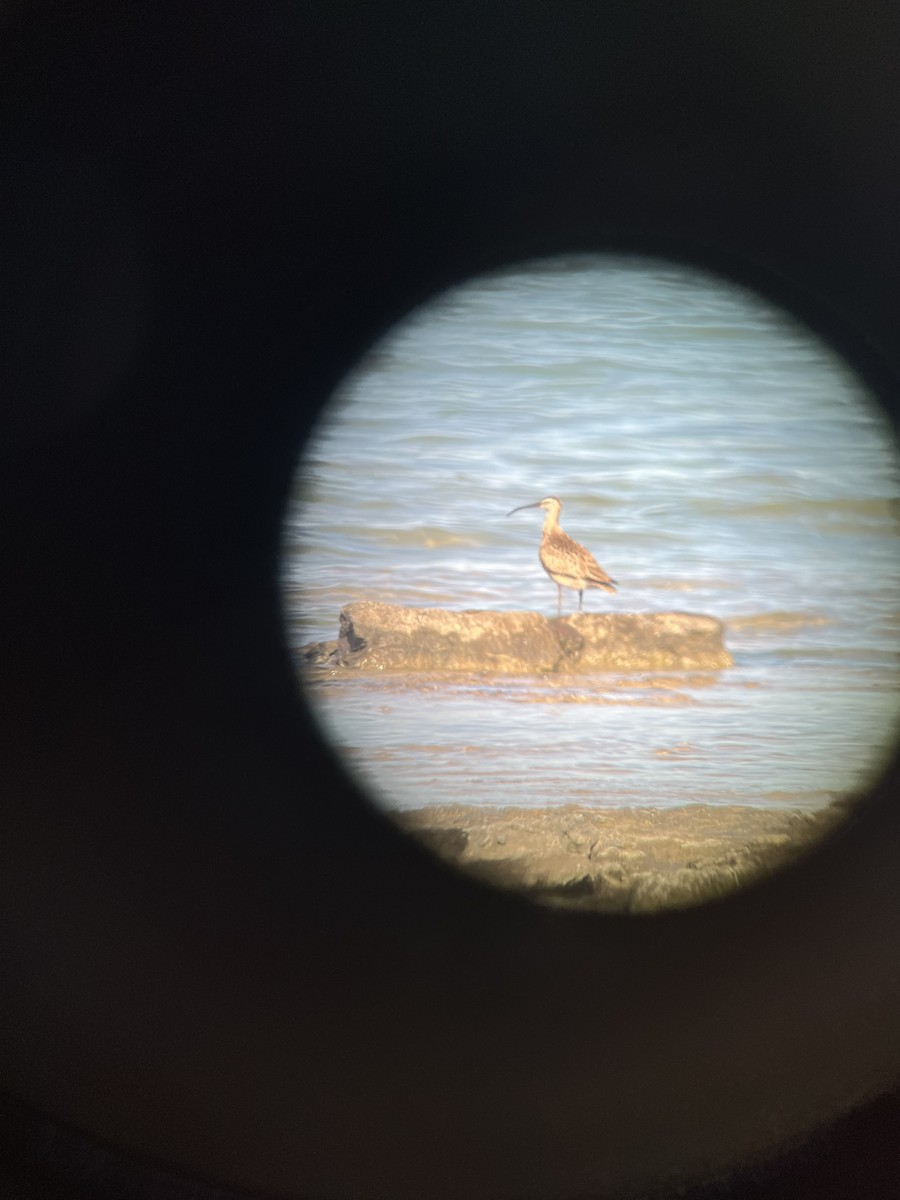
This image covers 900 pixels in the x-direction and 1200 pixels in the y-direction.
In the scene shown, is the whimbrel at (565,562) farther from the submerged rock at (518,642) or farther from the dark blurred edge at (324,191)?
the dark blurred edge at (324,191)

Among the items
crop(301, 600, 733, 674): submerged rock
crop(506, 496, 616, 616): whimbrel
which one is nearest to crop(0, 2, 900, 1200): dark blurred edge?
crop(301, 600, 733, 674): submerged rock

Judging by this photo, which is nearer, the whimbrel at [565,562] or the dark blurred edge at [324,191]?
the dark blurred edge at [324,191]

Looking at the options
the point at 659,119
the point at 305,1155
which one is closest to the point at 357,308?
the point at 659,119

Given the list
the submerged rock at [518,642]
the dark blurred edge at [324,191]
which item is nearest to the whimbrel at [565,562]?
the submerged rock at [518,642]

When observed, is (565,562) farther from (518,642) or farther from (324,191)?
(324,191)

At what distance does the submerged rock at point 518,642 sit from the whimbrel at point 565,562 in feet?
0.22

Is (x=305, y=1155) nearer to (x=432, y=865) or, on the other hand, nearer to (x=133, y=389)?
(x=432, y=865)

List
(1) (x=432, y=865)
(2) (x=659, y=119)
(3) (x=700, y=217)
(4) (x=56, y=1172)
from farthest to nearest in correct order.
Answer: (1) (x=432, y=865) → (3) (x=700, y=217) → (2) (x=659, y=119) → (4) (x=56, y=1172)

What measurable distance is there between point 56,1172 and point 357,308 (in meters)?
1.58

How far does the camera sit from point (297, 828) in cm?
184

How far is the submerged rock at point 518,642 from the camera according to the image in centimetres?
200

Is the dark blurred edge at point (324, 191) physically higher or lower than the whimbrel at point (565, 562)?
higher

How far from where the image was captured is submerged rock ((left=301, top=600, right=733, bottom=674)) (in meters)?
2.00

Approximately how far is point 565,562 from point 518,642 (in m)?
0.21
